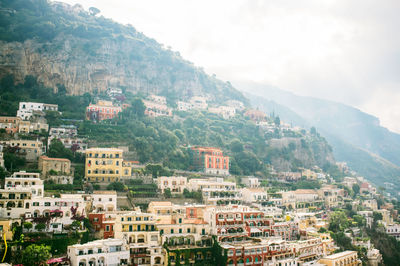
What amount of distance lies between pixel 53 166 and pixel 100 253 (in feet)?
78.5

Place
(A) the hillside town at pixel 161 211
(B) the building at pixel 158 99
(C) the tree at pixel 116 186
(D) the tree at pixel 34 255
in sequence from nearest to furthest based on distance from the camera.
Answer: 1. (D) the tree at pixel 34 255
2. (A) the hillside town at pixel 161 211
3. (C) the tree at pixel 116 186
4. (B) the building at pixel 158 99

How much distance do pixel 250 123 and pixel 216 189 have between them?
6600cm

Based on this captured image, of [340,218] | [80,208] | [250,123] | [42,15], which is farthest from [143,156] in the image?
[42,15]

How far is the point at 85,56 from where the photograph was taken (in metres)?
123

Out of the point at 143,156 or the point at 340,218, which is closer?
the point at 340,218

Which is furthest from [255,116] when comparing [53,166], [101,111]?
[53,166]

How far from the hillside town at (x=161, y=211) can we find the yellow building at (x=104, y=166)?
0.54 ft

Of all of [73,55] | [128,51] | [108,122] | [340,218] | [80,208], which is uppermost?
[128,51]

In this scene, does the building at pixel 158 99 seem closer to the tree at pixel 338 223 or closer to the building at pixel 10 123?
the building at pixel 10 123

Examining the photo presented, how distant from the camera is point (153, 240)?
41.2 meters

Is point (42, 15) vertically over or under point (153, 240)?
over

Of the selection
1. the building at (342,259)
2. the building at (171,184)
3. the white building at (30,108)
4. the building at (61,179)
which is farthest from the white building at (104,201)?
the white building at (30,108)

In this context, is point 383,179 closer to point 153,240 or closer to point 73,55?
point 73,55

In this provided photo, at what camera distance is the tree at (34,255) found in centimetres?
3306
